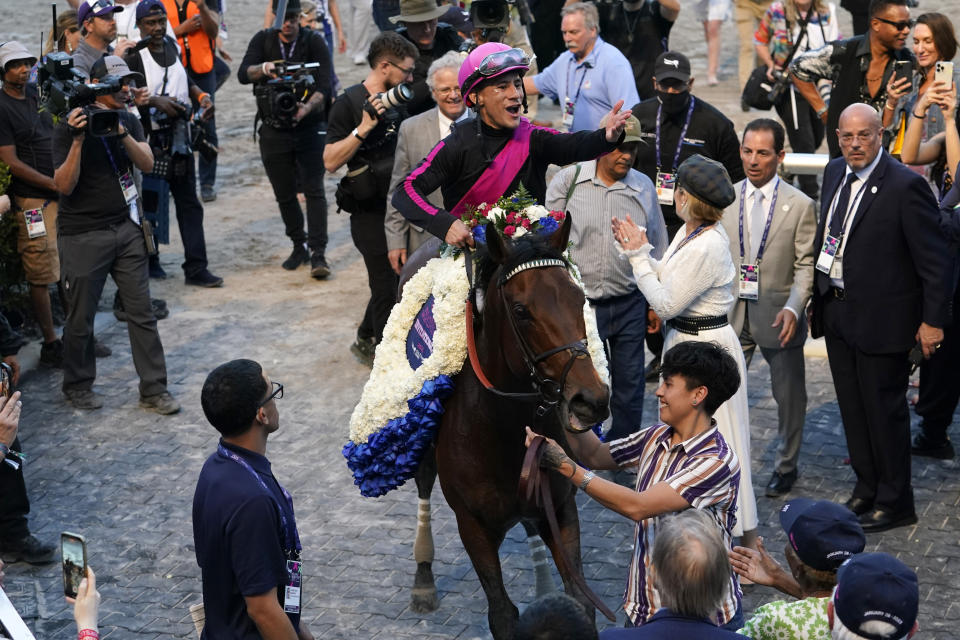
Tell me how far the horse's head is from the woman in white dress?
140 cm

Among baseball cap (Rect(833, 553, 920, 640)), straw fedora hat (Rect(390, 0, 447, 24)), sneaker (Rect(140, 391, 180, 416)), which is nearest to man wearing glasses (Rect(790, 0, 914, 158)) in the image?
straw fedora hat (Rect(390, 0, 447, 24))

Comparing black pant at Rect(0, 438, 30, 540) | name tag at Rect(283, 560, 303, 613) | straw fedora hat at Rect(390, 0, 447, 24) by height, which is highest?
straw fedora hat at Rect(390, 0, 447, 24)

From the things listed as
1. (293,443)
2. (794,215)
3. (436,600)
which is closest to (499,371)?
(436,600)

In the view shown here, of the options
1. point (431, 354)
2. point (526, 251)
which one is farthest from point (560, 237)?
point (431, 354)

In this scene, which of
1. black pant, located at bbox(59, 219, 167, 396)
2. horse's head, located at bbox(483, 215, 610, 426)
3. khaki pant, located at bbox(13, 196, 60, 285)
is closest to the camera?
horse's head, located at bbox(483, 215, 610, 426)

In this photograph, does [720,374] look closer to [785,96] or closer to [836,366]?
[836,366]

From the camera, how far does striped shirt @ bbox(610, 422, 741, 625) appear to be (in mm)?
4836

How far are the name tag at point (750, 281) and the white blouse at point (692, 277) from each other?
0.87m

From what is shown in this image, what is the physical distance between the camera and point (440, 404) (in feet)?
20.3

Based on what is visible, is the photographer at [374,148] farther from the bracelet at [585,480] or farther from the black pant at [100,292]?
the bracelet at [585,480]

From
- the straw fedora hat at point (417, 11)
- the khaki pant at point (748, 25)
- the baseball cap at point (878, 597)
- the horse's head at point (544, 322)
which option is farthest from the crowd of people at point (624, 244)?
the khaki pant at point (748, 25)

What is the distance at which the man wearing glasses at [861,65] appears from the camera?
9.00m

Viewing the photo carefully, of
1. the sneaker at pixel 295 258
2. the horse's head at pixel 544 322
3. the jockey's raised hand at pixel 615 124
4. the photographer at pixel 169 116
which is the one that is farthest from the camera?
the sneaker at pixel 295 258

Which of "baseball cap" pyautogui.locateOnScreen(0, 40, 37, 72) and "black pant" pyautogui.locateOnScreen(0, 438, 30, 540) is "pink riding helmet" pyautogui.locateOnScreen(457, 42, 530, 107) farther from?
"baseball cap" pyautogui.locateOnScreen(0, 40, 37, 72)
